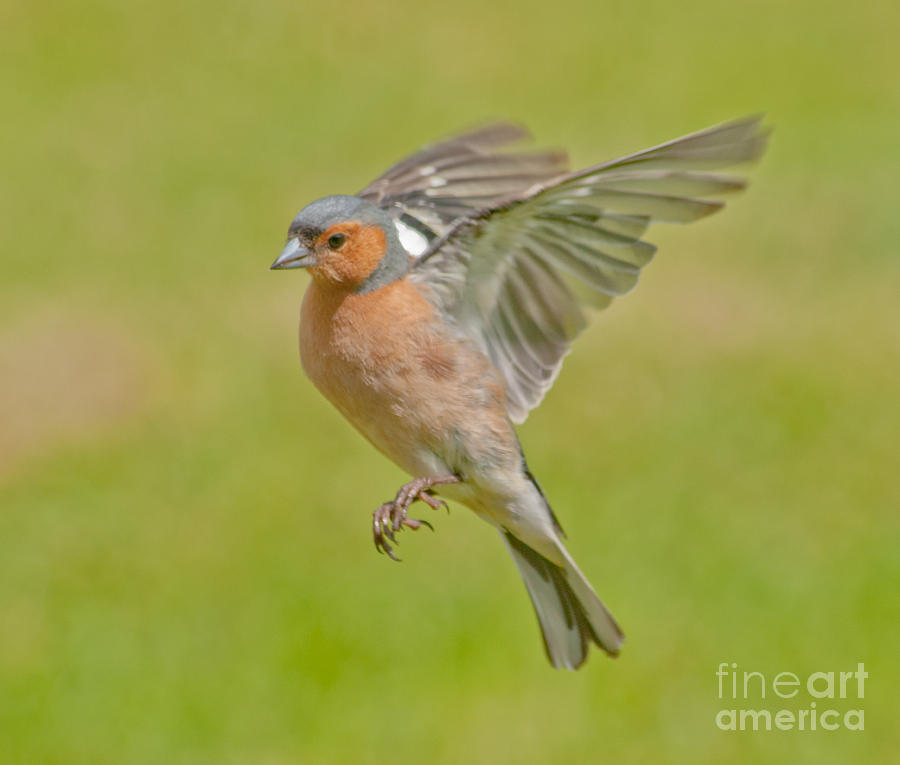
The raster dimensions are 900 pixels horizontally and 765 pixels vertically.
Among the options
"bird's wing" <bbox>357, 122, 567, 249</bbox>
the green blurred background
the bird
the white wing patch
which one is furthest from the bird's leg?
the green blurred background

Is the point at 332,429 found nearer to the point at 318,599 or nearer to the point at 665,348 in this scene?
the point at 318,599

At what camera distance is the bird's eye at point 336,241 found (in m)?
3.66

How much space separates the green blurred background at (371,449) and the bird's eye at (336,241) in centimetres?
388

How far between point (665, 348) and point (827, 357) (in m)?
1.09

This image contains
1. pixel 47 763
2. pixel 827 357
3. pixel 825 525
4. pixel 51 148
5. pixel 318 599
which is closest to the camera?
pixel 47 763

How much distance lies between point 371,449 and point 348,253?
552cm

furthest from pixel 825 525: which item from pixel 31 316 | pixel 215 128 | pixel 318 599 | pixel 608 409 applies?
pixel 215 128

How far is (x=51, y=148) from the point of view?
535 inches

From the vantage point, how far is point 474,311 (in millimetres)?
4012

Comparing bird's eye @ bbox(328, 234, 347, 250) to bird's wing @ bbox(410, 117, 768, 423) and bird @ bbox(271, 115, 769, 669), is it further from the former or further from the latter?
bird's wing @ bbox(410, 117, 768, 423)

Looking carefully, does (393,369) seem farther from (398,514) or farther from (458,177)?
(458,177)

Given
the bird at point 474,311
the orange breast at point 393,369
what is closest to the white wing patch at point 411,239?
the bird at point 474,311

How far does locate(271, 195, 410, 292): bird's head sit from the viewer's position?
360 cm

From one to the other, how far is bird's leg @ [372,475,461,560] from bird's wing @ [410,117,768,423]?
1.96 ft
